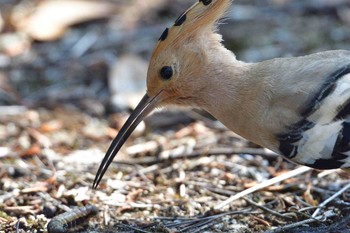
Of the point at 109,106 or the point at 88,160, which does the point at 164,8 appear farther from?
the point at 88,160

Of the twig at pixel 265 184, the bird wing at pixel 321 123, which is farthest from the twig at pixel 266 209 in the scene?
the bird wing at pixel 321 123

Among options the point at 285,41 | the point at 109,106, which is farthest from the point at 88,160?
the point at 285,41

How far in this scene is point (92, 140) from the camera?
461cm

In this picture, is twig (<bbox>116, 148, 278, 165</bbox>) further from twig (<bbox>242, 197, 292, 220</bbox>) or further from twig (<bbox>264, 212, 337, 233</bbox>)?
twig (<bbox>264, 212, 337, 233</bbox>)

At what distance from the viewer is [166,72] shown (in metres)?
3.60

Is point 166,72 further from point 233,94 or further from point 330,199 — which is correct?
point 330,199

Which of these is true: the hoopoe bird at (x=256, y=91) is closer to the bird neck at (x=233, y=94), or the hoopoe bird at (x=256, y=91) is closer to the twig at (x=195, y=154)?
the bird neck at (x=233, y=94)

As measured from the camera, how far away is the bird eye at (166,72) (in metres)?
3.58

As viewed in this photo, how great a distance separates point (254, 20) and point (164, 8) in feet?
2.80

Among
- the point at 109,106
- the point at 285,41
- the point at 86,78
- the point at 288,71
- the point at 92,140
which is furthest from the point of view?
the point at 285,41

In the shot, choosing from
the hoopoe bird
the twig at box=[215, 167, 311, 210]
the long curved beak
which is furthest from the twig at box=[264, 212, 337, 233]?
the long curved beak

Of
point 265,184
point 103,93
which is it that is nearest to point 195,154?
point 265,184

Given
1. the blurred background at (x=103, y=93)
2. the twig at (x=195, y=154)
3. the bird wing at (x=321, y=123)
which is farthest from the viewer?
the twig at (x=195, y=154)

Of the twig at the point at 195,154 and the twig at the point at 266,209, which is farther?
the twig at the point at 195,154
